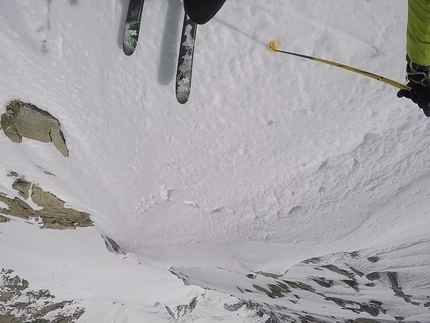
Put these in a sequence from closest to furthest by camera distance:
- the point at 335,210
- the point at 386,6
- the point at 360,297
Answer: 1. the point at 386,6
2. the point at 335,210
3. the point at 360,297

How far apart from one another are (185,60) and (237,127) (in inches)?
36.3

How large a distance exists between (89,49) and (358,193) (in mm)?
3522

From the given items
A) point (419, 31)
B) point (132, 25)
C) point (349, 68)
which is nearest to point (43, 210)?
point (132, 25)

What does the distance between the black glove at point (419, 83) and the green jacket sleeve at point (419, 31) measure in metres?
0.09

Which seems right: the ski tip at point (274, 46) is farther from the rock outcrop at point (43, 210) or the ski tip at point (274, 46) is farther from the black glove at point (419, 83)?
the rock outcrop at point (43, 210)

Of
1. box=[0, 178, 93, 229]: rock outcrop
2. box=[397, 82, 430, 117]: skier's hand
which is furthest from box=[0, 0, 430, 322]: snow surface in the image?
box=[397, 82, 430, 117]: skier's hand

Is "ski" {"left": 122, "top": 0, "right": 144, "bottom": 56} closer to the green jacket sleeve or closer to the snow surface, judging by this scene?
the snow surface

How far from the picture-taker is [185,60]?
10.8ft

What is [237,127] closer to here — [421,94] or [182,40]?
[182,40]

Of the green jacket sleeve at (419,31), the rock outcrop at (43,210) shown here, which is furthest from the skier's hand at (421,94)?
the rock outcrop at (43,210)

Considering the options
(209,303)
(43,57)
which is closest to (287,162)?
(43,57)

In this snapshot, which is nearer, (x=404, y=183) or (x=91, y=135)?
(x=404, y=183)

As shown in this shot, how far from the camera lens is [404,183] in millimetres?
3695

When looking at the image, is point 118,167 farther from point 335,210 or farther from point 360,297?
point 360,297
